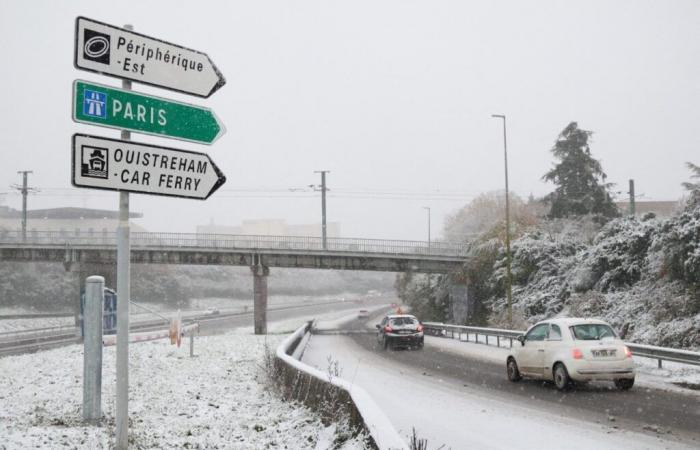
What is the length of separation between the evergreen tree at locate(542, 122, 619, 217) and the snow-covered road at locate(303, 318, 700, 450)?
153 feet

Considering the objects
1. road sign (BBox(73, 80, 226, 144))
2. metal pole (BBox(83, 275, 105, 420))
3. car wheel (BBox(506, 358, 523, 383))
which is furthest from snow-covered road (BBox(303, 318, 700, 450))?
road sign (BBox(73, 80, 226, 144))

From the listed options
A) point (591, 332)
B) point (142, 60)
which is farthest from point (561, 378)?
point (142, 60)

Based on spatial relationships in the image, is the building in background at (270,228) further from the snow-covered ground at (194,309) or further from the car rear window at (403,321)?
the car rear window at (403,321)

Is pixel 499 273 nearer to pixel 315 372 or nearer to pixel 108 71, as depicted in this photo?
pixel 315 372

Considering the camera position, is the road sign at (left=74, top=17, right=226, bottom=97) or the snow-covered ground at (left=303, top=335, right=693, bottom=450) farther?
the snow-covered ground at (left=303, top=335, right=693, bottom=450)

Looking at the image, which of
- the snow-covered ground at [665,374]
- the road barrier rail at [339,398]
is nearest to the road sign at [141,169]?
the road barrier rail at [339,398]

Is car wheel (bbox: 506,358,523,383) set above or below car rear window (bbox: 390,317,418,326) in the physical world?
above

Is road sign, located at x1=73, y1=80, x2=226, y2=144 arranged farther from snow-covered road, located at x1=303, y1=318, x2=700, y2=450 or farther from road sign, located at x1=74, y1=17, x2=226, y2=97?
snow-covered road, located at x1=303, y1=318, x2=700, y2=450

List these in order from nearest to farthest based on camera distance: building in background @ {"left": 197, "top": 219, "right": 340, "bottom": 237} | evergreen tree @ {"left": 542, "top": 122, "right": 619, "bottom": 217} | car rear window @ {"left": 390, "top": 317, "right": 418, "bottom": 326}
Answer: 1. car rear window @ {"left": 390, "top": 317, "right": 418, "bottom": 326}
2. evergreen tree @ {"left": 542, "top": 122, "right": 619, "bottom": 217}
3. building in background @ {"left": 197, "top": 219, "right": 340, "bottom": 237}

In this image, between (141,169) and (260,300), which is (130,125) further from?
(260,300)

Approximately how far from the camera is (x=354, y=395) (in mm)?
7918

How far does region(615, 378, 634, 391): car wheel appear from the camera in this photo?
542 inches

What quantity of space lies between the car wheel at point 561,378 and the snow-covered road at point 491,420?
0.34 metres

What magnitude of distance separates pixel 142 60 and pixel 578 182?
57531 millimetres
